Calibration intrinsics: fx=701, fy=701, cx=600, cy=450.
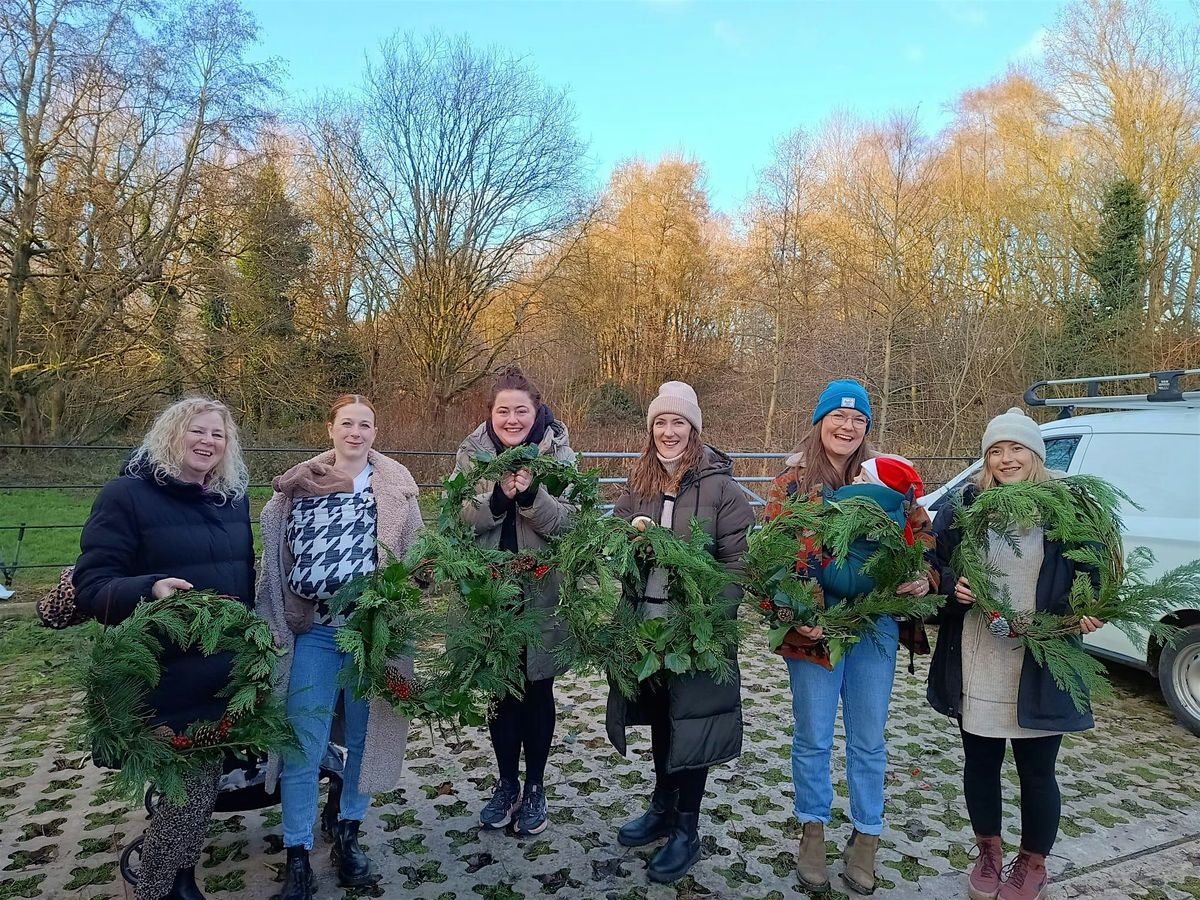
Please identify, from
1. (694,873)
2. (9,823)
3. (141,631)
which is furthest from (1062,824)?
(9,823)

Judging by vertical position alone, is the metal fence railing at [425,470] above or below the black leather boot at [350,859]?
above

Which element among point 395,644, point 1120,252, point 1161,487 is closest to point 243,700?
point 395,644

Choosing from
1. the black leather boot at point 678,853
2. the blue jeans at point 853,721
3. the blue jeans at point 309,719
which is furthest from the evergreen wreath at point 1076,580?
the blue jeans at point 309,719

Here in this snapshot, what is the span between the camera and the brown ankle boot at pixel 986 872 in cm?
274

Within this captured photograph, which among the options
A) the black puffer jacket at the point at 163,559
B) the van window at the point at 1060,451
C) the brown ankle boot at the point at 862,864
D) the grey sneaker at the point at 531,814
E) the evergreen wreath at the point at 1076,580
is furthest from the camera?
the van window at the point at 1060,451

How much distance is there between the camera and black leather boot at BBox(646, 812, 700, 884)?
2.85 metres

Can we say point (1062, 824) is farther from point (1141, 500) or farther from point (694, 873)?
point (1141, 500)

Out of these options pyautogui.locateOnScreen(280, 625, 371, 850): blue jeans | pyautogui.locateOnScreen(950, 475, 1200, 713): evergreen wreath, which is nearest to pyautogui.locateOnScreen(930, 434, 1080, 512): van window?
pyautogui.locateOnScreen(950, 475, 1200, 713): evergreen wreath

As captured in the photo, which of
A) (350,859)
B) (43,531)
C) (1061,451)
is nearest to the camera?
(350,859)

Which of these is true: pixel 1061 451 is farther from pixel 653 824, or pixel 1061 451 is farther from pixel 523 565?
pixel 523 565

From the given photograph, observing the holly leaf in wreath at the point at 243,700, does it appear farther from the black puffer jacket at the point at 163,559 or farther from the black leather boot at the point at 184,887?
the black leather boot at the point at 184,887

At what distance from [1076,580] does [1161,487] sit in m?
2.89

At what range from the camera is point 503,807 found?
3.21m

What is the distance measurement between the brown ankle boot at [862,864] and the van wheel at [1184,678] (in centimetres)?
302
